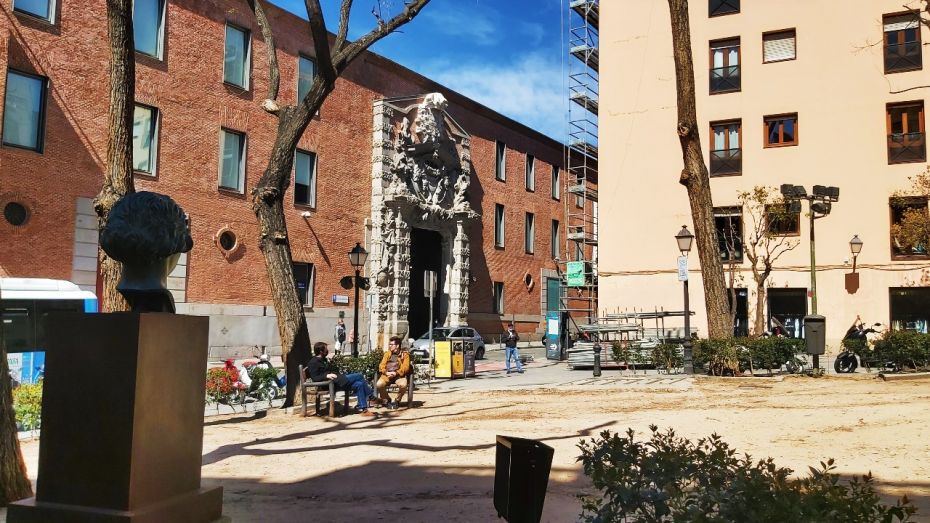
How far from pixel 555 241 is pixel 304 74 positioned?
2048 cm

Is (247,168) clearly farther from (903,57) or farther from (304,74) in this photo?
(903,57)

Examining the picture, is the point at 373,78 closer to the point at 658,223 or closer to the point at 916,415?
the point at 658,223

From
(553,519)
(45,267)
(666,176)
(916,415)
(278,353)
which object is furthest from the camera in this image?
(666,176)

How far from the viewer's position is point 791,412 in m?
11.0

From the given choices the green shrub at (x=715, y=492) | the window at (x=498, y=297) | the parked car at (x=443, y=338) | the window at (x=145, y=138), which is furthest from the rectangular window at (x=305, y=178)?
the green shrub at (x=715, y=492)

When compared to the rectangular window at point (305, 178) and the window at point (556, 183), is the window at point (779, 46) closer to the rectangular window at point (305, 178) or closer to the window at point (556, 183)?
the window at point (556, 183)

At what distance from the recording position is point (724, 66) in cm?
2897

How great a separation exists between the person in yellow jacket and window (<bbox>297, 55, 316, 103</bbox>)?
16343mm

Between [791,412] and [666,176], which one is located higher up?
[666,176]

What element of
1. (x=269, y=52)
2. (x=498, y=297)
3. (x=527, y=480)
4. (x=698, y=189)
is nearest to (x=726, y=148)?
(x=698, y=189)

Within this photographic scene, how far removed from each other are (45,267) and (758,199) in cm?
2228

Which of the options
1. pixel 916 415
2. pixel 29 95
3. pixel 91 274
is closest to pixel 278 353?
pixel 91 274

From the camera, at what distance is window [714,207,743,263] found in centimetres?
2825

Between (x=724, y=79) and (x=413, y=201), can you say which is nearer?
(x=724, y=79)
